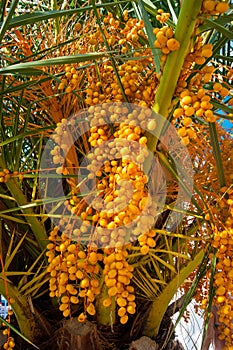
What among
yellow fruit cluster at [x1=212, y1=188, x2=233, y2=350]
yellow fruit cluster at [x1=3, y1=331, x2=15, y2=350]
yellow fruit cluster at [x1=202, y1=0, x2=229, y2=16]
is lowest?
yellow fruit cluster at [x1=3, y1=331, x2=15, y2=350]

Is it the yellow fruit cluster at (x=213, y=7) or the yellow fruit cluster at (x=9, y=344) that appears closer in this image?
the yellow fruit cluster at (x=213, y=7)

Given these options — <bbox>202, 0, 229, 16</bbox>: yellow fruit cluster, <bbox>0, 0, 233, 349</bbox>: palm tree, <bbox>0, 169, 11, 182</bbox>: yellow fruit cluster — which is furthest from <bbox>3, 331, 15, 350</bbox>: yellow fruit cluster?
<bbox>202, 0, 229, 16</bbox>: yellow fruit cluster

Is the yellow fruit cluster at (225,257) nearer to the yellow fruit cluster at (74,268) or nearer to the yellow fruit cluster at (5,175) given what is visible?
the yellow fruit cluster at (74,268)

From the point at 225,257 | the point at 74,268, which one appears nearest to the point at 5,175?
the point at 74,268

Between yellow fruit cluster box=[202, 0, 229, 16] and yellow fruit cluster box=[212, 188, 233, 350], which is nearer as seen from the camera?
yellow fruit cluster box=[202, 0, 229, 16]

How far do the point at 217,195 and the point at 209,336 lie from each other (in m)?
0.28

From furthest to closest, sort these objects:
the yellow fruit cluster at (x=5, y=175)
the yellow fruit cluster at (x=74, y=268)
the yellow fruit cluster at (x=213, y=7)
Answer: the yellow fruit cluster at (x=5, y=175) < the yellow fruit cluster at (x=74, y=268) < the yellow fruit cluster at (x=213, y=7)

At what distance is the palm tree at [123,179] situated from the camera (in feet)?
1.31

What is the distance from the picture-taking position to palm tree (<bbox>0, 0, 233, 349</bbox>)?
400mm

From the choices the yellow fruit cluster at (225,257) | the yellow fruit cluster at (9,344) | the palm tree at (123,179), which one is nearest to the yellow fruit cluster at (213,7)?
the palm tree at (123,179)

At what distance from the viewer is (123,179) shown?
0.40 meters

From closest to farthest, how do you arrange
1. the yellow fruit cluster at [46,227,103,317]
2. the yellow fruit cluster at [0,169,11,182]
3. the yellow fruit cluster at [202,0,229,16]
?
the yellow fruit cluster at [202,0,229,16]
the yellow fruit cluster at [46,227,103,317]
the yellow fruit cluster at [0,169,11,182]

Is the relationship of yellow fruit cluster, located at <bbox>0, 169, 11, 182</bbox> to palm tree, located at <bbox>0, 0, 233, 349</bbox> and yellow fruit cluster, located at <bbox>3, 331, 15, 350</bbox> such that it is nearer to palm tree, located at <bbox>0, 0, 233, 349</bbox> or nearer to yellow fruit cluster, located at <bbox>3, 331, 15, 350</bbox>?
palm tree, located at <bbox>0, 0, 233, 349</bbox>

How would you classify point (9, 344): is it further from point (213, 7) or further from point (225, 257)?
point (213, 7)
